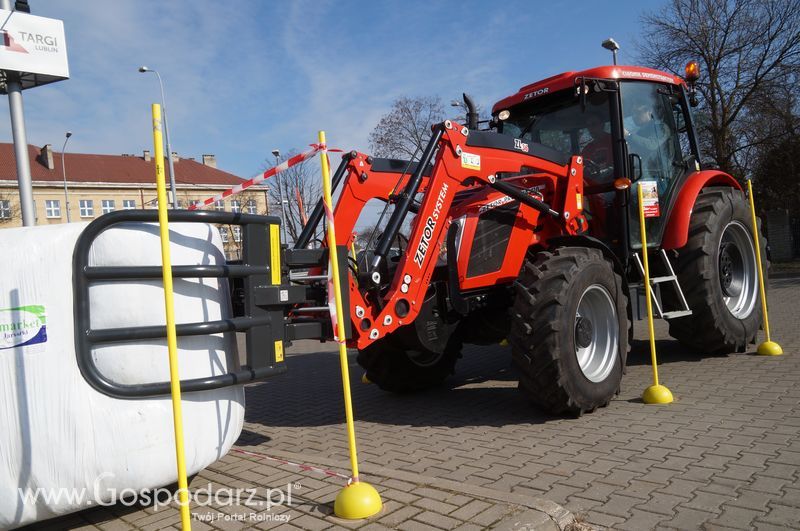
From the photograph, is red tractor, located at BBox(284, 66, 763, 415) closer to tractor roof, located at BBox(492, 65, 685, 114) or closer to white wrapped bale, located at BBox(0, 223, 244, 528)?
tractor roof, located at BBox(492, 65, 685, 114)

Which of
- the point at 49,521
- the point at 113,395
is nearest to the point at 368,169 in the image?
the point at 113,395

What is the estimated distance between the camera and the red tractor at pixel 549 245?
14.7ft

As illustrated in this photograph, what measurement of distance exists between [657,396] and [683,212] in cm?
221

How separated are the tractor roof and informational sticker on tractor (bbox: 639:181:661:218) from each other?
111 cm

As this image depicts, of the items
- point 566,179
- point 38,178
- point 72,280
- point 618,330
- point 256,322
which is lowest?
point 618,330

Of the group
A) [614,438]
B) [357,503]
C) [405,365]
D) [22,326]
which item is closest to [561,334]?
[614,438]

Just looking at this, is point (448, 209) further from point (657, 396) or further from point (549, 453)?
point (657, 396)

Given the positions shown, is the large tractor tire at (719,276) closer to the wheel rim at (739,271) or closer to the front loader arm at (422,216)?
the wheel rim at (739,271)

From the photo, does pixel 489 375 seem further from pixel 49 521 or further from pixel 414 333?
pixel 49 521

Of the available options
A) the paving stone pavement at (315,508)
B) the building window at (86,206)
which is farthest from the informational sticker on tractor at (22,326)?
the building window at (86,206)

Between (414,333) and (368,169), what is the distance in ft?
4.78

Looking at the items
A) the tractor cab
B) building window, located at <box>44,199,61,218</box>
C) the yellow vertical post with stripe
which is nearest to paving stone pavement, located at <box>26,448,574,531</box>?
the yellow vertical post with stripe

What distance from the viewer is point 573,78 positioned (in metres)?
5.95

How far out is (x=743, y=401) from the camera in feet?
15.6
